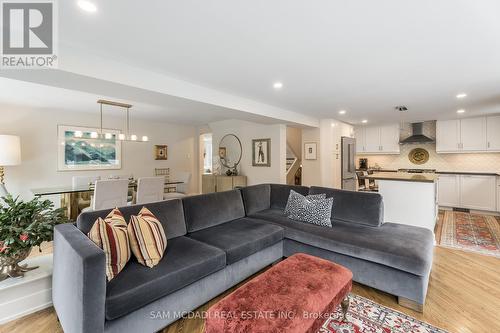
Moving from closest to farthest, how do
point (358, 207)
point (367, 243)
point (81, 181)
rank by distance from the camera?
point (367, 243), point (358, 207), point (81, 181)

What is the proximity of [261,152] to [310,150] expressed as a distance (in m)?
1.35

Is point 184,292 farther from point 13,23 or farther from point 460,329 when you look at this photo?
point 13,23

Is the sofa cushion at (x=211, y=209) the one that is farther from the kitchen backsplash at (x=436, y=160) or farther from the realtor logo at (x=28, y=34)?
the kitchen backsplash at (x=436, y=160)

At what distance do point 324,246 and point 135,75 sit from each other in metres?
2.75

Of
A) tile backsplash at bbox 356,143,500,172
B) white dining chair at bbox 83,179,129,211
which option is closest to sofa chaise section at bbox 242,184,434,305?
white dining chair at bbox 83,179,129,211

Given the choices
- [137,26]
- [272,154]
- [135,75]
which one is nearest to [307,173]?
[272,154]

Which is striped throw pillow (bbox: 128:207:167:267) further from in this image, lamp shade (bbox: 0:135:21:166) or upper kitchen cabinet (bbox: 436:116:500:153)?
upper kitchen cabinet (bbox: 436:116:500:153)

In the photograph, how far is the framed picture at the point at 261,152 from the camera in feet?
17.8

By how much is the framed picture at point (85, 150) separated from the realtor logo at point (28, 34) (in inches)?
113

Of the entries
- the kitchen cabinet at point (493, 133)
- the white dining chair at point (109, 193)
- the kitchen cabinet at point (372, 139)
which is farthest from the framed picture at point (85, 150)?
the kitchen cabinet at point (493, 133)

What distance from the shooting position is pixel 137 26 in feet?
5.65

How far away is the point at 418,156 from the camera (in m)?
6.38

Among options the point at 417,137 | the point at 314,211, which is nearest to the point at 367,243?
the point at 314,211

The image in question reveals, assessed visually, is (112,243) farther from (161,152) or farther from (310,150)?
(161,152)
